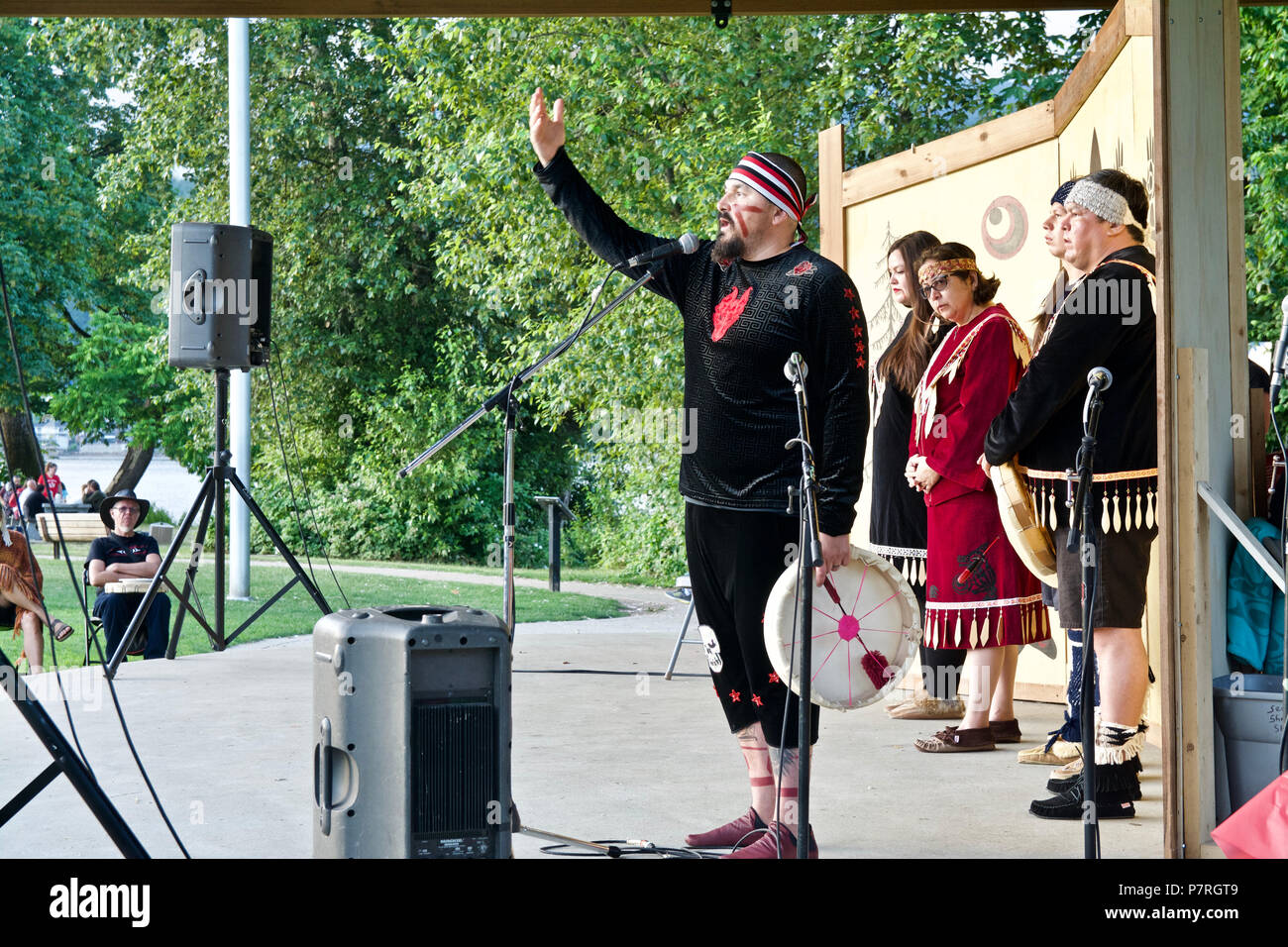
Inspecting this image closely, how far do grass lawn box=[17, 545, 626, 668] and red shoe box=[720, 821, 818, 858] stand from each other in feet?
16.4

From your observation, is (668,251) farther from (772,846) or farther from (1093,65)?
(1093,65)

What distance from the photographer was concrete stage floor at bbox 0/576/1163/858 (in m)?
3.46

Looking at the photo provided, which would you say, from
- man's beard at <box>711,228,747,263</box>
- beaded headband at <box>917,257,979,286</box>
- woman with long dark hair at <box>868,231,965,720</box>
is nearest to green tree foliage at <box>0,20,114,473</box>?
woman with long dark hair at <box>868,231,965,720</box>

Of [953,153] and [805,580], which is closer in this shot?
[805,580]

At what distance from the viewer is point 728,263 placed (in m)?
3.36

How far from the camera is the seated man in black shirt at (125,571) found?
264 inches

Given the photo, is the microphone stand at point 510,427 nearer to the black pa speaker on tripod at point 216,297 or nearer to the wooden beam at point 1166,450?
the wooden beam at point 1166,450

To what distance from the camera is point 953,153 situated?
236 inches

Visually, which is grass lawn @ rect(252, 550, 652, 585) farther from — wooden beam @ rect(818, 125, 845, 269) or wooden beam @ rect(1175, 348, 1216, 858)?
wooden beam @ rect(1175, 348, 1216, 858)

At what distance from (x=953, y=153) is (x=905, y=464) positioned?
1.71 metres

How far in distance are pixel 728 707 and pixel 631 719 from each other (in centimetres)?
207

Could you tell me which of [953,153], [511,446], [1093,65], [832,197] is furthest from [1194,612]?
[832,197]

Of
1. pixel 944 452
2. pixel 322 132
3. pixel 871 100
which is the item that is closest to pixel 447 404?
pixel 322 132

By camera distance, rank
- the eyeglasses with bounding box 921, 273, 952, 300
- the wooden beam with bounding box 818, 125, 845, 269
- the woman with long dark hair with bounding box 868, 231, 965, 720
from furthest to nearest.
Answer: the wooden beam with bounding box 818, 125, 845, 269, the woman with long dark hair with bounding box 868, 231, 965, 720, the eyeglasses with bounding box 921, 273, 952, 300
